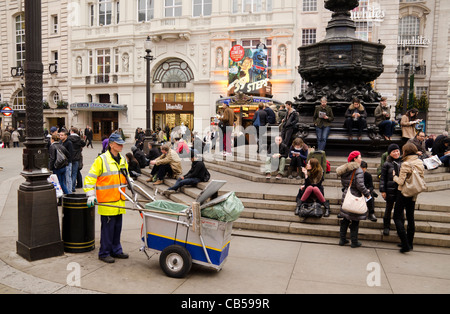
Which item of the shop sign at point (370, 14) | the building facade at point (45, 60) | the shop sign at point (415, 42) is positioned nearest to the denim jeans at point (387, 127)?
the shop sign at point (370, 14)

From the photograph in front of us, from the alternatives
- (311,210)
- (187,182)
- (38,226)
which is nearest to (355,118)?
(311,210)

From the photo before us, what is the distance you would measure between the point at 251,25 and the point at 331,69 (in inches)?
837

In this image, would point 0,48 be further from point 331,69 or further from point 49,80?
point 331,69

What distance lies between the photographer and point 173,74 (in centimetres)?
3466

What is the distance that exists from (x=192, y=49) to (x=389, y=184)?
28976mm

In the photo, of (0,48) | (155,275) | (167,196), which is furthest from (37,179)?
(0,48)

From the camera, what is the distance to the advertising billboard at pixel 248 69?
3003 cm

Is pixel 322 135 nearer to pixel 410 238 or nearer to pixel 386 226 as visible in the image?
pixel 386 226

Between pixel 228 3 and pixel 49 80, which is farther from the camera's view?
pixel 49 80

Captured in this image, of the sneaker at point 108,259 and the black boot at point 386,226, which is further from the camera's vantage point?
the black boot at point 386,226

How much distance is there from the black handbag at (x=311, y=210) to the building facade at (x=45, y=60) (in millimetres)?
36082

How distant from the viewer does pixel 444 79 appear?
3409cm

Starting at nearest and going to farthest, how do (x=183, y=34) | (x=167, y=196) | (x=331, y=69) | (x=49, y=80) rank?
(x=167, y=196)
(x=331, y=69)
(x=183, y=34)
(x=49, y=80)

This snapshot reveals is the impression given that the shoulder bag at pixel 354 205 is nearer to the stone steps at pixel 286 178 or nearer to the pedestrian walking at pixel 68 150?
the stone steps at pixel 286 178
